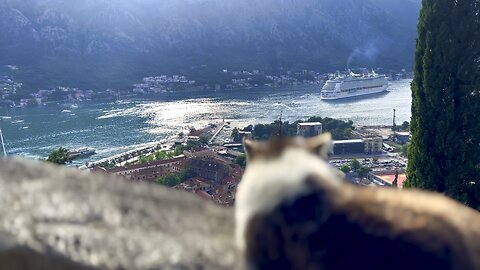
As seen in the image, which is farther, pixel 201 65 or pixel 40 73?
pixel 201 65

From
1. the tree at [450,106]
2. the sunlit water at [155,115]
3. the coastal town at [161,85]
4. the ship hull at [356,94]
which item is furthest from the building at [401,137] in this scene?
the tree at [450,106]

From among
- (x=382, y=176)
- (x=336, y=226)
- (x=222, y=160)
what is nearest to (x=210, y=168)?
(x=222, y=160)

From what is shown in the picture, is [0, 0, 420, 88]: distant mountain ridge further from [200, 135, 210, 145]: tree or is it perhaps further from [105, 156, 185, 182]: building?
[105, 156, 185, 182]: building

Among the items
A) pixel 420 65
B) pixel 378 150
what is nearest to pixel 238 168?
pixel 378 150

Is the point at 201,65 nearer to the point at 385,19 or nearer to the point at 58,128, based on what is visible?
the point at 58,128

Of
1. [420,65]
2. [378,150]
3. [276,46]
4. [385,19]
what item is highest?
[385,19]

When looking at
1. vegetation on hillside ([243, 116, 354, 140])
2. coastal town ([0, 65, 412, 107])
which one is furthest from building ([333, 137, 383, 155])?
coastal town ([0, 65, 412, 107])

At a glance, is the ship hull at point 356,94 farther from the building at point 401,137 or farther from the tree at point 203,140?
the tree at point 203,140

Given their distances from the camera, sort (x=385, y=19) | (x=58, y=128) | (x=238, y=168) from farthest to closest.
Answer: (x=385, y=19) < (x=58, y=128) < (x=238, y=168)
